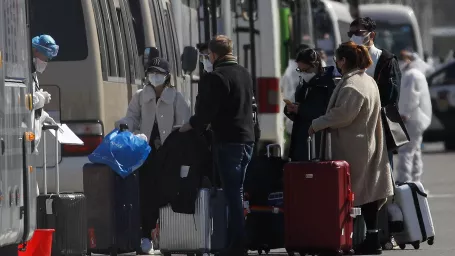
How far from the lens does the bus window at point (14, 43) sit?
950 centimetres

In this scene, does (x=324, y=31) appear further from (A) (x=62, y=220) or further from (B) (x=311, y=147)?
(A) (x=62, y=220)

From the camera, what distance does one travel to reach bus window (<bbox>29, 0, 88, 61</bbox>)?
13555 millimetres

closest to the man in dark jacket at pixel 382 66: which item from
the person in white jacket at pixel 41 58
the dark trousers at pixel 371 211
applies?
the dark trousers at pixel 371 211

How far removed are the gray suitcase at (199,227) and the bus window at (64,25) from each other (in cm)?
207

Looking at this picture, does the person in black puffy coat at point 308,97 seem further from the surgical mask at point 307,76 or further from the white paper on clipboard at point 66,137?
the white paper on clipboard at point 66,137

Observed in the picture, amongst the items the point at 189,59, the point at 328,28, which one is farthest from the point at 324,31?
the point at 189,59

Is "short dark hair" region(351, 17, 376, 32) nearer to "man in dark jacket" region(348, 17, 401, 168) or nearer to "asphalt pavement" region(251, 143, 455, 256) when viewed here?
"man in dark jacket" region(348, 17, 401, 168)

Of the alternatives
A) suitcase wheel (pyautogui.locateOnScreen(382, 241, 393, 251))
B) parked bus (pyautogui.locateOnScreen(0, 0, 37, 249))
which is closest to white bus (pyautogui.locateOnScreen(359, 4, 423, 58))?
suitcase wheel (pyautogui.locateOnScreen(382, 241, 393, 251))

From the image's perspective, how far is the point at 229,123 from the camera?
11883 mm

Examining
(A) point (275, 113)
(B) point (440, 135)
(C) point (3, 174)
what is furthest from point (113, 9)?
(B) point (440, 135)

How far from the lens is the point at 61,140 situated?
39.2 ft

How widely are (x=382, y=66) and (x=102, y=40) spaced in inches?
97.2

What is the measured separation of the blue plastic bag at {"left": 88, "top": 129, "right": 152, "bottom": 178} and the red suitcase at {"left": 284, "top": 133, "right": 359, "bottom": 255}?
1.11 metres

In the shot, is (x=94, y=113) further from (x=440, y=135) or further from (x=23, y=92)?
(x=440, y=135)
